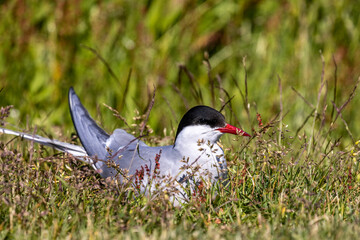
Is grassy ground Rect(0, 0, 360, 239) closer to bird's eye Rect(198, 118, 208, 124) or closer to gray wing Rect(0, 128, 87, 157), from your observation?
gray wing Rect(0, 128, 87, 157)

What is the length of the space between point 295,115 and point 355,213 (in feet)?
8.51

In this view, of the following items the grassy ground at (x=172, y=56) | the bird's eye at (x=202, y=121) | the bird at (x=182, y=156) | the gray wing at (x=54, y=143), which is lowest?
the bird at (x=182, y=156)

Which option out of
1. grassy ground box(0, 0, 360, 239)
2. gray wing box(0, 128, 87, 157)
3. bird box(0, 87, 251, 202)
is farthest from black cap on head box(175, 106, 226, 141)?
grassy ground box(0, 0, 360, 239)

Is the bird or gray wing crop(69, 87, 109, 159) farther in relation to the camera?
gray wing crop(69, 87, 109, 159)

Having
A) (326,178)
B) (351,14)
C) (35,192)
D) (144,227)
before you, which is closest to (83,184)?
(35,192)

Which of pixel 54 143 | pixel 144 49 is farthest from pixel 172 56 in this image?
pixel 54 143

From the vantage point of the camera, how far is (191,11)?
5742 mm

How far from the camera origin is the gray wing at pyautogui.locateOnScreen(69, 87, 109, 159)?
3.38 meters

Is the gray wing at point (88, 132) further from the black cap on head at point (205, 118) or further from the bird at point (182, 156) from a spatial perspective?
the black cap on head at point (205, 118)

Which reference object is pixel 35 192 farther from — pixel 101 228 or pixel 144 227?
pixel 144 227

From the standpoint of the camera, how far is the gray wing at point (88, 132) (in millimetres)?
3375

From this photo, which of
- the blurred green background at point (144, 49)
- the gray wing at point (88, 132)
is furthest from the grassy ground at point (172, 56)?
the gray wing at point (88, 132)

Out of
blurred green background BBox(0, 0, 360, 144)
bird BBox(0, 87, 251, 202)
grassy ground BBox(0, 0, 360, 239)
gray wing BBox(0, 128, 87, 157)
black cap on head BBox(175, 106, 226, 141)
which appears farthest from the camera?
blurred green background BBox(0, 0, 360, 144)

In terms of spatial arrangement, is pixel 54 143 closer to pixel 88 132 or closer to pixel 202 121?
pixel 88 132
